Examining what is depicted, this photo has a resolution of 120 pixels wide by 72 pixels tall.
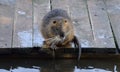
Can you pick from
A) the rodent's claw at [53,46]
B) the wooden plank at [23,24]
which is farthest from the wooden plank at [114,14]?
the wooden plank at [23,24]

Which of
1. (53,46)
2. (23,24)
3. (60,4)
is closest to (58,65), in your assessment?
(53,46)

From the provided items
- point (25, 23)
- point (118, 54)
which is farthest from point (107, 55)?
point (25, 23)

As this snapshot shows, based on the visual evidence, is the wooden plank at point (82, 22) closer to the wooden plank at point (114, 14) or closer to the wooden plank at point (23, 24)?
the wooden plank at point (114, 14)

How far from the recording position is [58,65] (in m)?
4.75

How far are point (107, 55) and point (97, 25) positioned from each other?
66cm

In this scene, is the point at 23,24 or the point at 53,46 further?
the point at 23,24

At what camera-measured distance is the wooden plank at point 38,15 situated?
5023 millimetres

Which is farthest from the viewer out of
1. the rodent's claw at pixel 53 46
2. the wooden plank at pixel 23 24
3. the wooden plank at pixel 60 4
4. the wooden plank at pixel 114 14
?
the wooden plank at pixel 60 4

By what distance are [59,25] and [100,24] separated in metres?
0.84

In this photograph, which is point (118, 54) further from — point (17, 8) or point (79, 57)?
point (17, 8)

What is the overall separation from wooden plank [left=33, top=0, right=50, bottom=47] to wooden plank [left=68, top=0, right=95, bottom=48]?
303 millimetres

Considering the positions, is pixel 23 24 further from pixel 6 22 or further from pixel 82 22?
pixel 82 22

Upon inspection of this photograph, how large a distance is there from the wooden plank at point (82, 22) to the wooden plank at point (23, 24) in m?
0.50

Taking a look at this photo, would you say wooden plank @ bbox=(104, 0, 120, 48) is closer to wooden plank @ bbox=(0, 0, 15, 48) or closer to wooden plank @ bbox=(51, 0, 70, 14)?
wooden plank @ bbox=(51, 0, 70, 14)
